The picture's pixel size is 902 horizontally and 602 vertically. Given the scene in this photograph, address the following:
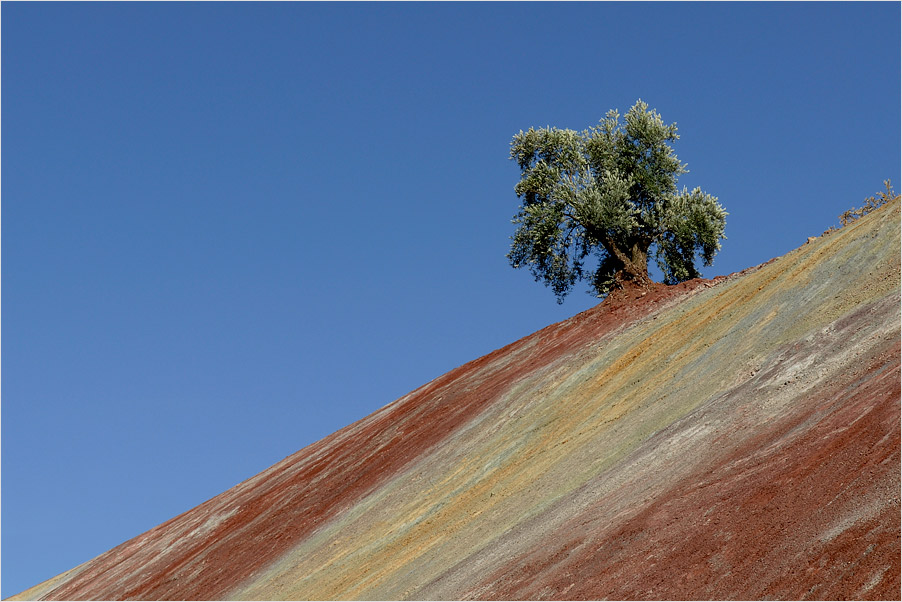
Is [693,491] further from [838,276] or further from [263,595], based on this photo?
[263,595]

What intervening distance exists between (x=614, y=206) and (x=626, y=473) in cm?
2505

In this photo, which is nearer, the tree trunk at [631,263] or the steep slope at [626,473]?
the steep slope at [626,473]

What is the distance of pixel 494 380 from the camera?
4281cm

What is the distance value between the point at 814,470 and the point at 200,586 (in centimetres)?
2521

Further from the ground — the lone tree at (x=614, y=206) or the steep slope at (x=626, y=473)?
the lone tree at (x=614, y=206)

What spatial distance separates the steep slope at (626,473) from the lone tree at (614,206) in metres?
5.27

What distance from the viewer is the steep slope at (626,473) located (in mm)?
17562

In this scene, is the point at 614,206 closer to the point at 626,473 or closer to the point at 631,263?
the point at 631,263

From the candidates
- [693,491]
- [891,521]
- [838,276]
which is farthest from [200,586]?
[891,521]

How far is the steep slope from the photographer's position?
17.6 m

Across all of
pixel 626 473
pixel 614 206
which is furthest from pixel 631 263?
pixel 626 473

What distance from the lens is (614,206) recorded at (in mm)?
48062

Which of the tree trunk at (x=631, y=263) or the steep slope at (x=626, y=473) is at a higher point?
the tree trunk at (x=631, y=263)

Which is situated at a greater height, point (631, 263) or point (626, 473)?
point (631, 263)
